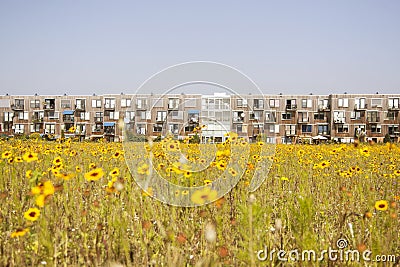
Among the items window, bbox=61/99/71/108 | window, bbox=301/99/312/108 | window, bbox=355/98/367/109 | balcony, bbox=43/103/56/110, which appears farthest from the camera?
window, bbox=61/99/71/108

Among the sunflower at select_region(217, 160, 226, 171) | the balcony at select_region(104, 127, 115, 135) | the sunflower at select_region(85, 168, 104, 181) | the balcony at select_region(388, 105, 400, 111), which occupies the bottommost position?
the sunflower at select_region(217, 160, 226, 171)

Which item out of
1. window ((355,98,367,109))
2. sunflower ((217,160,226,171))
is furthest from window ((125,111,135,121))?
window ((355,98,367,109))

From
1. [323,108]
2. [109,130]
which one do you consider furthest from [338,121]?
[109,130]

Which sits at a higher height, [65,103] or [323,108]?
[65,103]

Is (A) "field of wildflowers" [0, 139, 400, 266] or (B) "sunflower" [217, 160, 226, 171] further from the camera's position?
(B) "sunflower" [217, 160, 226, 171]

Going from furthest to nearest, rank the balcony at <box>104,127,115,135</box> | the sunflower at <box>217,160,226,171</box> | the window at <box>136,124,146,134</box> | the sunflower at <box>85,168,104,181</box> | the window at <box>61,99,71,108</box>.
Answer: the window at <box>61,99,71,108</box> < the balcony at <box>104,127,115,135</box> < the window at <box>136,124,146,134</box> < the sunflower at <box>217,160,226,171</box> < the sunflower at <box>85,168,104,181</box>

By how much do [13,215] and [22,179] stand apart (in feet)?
4.19

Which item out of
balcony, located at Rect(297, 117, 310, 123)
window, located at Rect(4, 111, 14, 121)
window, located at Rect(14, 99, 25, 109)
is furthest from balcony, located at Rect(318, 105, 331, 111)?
window, located at Rect(4, 111, 14, 121)

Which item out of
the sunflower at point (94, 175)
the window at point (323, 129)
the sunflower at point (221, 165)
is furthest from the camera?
the window at point (323, 129)

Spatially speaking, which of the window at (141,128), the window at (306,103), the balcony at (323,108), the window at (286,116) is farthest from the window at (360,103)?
the window at (141,128)

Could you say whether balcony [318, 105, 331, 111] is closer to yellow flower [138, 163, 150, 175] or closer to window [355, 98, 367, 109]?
window [355, 98, 367, 109]

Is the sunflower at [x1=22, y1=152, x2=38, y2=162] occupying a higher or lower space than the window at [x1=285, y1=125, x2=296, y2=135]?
lower

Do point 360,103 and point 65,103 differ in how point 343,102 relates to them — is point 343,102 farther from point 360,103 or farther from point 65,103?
point 65,103

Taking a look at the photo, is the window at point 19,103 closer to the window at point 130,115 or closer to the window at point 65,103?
the window at point 65,103
